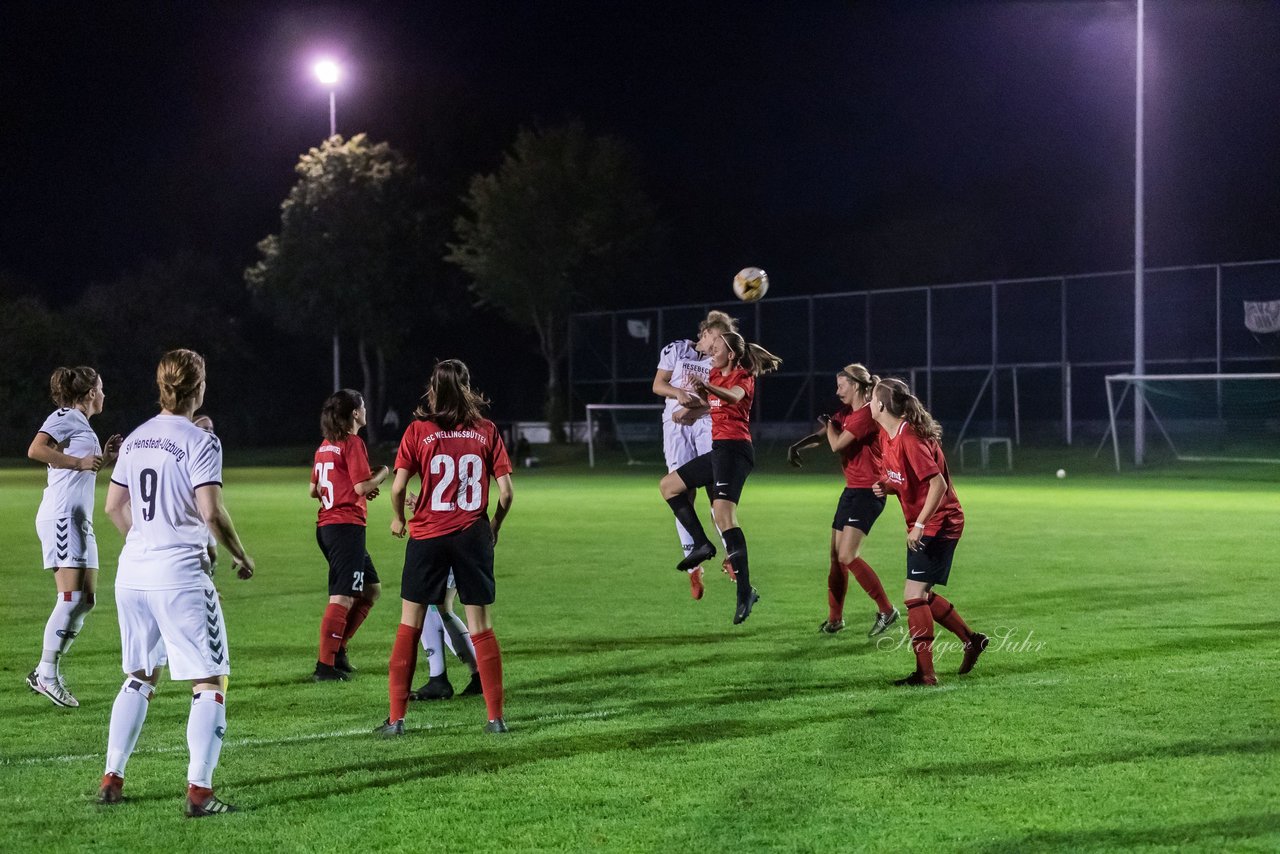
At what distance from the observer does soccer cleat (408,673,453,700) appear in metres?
8.42

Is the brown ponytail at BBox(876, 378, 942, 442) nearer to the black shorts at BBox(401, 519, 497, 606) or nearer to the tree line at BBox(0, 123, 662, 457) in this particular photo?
the black shorts at BBox(401, 519, 497, 606)

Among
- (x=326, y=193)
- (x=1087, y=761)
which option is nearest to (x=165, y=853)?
(x=1087, y=761)

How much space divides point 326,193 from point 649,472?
20675 millimetres

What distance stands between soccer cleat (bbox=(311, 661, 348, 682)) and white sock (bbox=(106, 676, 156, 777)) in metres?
3.01

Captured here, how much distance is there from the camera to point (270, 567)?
53.1 ft

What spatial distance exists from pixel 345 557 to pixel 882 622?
399 cm

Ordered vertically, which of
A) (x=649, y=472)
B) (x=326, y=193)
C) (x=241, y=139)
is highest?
(x=241, y=139)

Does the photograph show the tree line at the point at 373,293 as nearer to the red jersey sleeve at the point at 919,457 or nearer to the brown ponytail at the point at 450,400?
the red jersey sleeve at the point at 919,457

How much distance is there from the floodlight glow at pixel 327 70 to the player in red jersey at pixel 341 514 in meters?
40.0

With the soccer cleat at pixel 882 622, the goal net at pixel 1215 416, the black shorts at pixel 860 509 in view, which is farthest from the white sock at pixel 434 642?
the goal net at pixel 1215 416

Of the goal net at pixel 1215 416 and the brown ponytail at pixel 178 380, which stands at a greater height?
the brown ponytail at pixel 178 380

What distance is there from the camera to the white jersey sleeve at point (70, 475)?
855cm

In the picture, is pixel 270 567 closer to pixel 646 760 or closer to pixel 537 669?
pixel 537 669

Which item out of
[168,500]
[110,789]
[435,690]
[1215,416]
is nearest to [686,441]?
[435,690]
